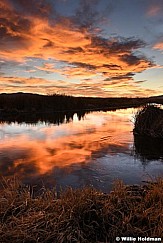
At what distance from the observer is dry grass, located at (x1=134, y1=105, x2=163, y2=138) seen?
1205 centimetres

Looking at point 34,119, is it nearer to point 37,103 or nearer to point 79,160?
point 37,103

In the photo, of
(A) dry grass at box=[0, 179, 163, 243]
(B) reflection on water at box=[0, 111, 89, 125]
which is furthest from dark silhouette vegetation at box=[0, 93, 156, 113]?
(A) dry grass at box=[0, 179, 163, 243]

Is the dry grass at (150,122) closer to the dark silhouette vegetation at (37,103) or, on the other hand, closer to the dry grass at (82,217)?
the dry grass at (82,217)

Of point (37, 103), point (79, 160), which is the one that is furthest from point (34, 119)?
point (79, 160)

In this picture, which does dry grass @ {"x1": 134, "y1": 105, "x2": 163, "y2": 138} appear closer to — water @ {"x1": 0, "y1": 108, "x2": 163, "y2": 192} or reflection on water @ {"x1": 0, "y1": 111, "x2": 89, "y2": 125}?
water @ {"x1": 0, "y1": 108, "x2": 163, "y2": 192}

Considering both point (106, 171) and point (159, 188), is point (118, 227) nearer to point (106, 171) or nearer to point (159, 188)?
point (159, 188)

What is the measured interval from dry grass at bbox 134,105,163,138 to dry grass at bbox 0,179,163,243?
314 inches

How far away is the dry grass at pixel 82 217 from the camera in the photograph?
11.0 ft

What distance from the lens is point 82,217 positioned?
12.2 feet

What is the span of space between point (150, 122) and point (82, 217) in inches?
381

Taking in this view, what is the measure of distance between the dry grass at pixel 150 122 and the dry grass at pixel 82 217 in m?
7.98

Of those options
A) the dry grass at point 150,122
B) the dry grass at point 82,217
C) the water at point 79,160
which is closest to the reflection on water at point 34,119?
the dry grass at point 150,122

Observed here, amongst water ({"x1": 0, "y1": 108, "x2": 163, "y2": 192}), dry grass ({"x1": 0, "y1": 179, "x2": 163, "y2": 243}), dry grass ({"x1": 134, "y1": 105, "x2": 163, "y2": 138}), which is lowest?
water ({"x1": 0, "y1": 108, "x2": 163, "y2": 192})

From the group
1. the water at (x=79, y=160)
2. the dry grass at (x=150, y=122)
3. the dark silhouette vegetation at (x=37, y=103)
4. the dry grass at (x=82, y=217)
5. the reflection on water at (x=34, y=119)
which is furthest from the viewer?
the dark silhouette vegetation at (x=37, y=103)
